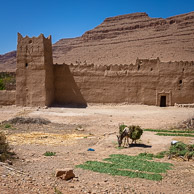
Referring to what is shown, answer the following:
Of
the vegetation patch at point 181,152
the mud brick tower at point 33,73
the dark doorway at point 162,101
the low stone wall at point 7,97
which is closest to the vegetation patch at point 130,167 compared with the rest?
the vegetation patch at point 181,152

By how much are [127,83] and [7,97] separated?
1243 centimetres

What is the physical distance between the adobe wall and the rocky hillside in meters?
35.5

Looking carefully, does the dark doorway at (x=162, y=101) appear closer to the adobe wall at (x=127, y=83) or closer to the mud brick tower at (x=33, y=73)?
the adobe wall at (x=127, y=83)

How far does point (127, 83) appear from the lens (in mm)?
25594

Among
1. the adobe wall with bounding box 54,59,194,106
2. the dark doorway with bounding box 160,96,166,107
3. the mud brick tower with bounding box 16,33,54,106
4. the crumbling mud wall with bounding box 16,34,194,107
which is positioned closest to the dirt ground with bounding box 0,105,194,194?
the adobe wall with bounding box 54,59,194,106

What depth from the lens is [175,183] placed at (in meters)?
6.14

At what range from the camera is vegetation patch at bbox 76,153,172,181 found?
663cm

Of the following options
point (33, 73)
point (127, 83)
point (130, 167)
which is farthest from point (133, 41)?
point (130, 167)

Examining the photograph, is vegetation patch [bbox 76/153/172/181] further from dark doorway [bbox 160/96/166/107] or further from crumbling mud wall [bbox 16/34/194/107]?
dark doorway [bbox 160/96/166/107]

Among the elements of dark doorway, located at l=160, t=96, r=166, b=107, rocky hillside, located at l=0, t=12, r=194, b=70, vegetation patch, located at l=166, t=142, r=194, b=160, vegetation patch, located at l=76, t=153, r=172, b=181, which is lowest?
vegetation patch, located at l=76, t=153, r=172, b=181

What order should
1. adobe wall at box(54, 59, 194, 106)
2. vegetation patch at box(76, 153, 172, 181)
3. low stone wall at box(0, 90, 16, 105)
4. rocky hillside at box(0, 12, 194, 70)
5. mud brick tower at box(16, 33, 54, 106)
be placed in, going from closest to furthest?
vegetation patch at box(76, 153, 172, 181) → adobe wall at box(54, 59, 194, 106) → mud brick tower at box(16, 33, 54, 106) → low stone wall at box(0, 90, 16, 105) → rocky hillside at box(0, 12, 194, 70)

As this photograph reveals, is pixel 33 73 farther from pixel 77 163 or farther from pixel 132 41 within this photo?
pixel 132 41

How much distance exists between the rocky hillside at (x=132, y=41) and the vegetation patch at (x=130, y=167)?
2110 inches

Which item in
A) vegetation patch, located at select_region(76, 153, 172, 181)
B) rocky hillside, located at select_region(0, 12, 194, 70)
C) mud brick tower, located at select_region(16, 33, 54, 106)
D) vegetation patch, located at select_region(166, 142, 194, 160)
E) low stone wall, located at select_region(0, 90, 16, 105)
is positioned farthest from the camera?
rocky hillside, located at select_region(0, 12, 194, 70)
